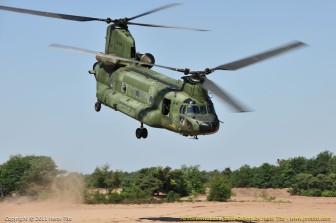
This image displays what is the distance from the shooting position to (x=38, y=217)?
188ft

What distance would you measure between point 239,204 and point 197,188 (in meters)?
14.4

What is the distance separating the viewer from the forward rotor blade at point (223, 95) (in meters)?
33.6

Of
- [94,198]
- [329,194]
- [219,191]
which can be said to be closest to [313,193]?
[329,194]

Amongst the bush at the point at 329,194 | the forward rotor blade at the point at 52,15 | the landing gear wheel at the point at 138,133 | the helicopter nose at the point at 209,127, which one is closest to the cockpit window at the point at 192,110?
the helicopter nose at the point at 209,127

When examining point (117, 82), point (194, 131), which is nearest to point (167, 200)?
point (117, 82)

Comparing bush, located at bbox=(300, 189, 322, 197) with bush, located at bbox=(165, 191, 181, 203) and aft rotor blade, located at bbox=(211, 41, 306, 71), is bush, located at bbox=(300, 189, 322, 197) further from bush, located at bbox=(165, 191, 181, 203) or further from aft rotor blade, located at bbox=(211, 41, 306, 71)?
aft rotor blade, located at bbox=(211, 41, 306, 71)

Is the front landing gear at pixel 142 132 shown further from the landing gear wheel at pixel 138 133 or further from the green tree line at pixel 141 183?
the green tree line at pixel 141 183

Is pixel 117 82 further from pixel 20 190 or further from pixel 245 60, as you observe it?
pixel 20 190

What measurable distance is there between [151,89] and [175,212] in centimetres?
2250

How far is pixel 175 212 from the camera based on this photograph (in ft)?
198

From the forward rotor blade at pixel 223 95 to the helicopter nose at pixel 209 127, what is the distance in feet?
7.10

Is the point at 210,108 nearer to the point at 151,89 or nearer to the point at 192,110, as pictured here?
the point at 192,110

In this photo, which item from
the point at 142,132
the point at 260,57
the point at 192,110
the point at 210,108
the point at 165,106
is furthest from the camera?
the point at 142,132

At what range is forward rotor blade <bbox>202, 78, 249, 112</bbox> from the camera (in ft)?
110
